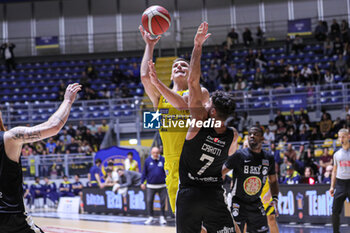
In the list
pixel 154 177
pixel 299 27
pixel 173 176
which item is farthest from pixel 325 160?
pixel 299 27

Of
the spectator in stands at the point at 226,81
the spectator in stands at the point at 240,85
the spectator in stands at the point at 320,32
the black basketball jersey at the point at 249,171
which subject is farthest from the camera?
the spectator in stands at the point at 320,32

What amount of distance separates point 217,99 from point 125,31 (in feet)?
85.5

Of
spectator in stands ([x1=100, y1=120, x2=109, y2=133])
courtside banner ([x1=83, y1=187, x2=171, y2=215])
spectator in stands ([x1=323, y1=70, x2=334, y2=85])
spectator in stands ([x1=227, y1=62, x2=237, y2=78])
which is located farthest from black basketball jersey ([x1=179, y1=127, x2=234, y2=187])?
spectator in stands ([x1=227, y1=62, x2=237, y2=78])

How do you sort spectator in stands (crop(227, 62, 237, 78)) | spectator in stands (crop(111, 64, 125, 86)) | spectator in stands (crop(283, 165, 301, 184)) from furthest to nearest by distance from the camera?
spectator in stands (crop(111, 64, 125, 86))
spectator in stands (crop(227, 62, 237, 78))
spectator in stands (crop(283, 165, 301, 184))

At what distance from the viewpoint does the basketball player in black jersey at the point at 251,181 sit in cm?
696

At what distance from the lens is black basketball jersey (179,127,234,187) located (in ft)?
16.0

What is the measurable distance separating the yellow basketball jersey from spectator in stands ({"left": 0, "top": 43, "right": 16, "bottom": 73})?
24.2 meters

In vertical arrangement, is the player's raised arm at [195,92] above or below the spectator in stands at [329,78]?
below

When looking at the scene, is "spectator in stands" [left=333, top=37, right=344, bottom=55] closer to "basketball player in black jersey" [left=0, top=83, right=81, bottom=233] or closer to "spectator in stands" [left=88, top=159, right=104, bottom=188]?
"spectator in stands" [left=88, top=159, right=104, bottom=188]

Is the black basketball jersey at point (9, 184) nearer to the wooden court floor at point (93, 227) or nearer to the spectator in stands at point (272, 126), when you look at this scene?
the wooden court floor at point (93, 227)

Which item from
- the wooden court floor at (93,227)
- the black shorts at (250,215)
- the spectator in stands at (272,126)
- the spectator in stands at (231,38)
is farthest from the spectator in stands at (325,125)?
the black shorts at (250,215)

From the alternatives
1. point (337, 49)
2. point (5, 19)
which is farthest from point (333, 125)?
point (5, 19)

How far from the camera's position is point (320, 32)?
1011 inches

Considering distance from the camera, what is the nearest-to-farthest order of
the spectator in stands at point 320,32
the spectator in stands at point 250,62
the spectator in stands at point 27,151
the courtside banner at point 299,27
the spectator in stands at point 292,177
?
the spectator in stands at point 292,177 → the spectator in stands at point 27,151 → the spectator in stands at point 250,62 → the spectator in stands at point 320,32 → the courtside banner at point 299,27
